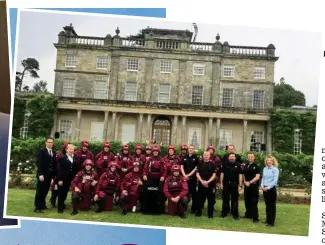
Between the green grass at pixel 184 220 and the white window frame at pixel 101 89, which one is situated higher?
the white window frame at pixel 101 89

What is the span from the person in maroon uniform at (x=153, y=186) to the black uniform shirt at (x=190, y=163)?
60 cm

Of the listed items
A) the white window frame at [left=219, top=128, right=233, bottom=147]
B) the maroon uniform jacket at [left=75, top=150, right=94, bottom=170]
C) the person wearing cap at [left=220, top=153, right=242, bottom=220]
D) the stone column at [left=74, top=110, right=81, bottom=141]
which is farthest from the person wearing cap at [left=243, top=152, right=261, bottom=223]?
the stone column at [left=74, top=110, right=81, bottom=141]

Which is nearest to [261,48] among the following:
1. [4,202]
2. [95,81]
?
[95,81]

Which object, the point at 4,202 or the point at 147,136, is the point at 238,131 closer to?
the point at 147,136

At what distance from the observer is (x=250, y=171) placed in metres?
9.76

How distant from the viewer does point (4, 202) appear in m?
8.37

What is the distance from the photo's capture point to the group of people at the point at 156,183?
9.54 metres

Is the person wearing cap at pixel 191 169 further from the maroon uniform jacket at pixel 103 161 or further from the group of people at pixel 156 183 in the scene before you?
the maroon uniform jacket at pixel 103 161

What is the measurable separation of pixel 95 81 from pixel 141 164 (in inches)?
854

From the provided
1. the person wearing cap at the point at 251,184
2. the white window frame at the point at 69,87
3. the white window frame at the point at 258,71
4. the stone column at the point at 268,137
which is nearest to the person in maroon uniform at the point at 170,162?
the person wearing cap at the point at 251,184

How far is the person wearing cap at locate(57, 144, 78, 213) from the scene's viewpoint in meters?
9.66

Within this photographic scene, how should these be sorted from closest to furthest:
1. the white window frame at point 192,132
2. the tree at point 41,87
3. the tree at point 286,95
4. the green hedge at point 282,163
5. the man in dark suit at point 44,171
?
the man in dark suit at point 44,171 → the green hedge at point 282,163 → the tree at point 41,87 → the white window frame at point 192,132 → the tree at point 286,95

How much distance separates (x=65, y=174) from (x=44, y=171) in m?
0.47

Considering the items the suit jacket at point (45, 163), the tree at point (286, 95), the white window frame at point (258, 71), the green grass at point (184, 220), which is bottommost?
the green grass at point (184, 220)
